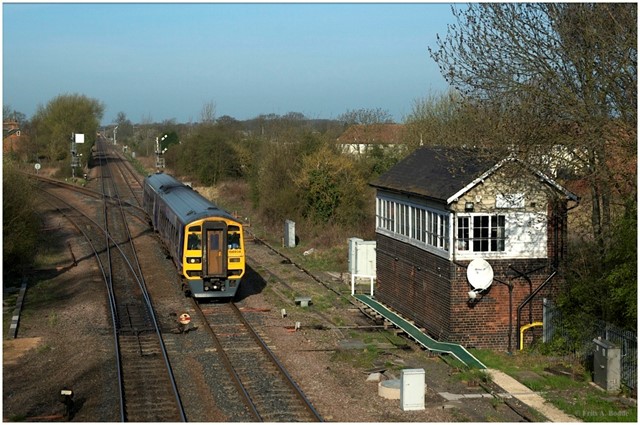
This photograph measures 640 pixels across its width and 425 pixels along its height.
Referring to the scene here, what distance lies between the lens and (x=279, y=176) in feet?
131

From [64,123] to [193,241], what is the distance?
198ft

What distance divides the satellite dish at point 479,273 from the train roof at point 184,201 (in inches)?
299

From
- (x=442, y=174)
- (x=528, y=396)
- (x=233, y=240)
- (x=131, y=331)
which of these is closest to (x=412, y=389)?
(x=528, y=396)

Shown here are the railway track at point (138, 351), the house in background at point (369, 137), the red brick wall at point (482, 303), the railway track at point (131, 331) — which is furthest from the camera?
the house in background at point (369, 137)

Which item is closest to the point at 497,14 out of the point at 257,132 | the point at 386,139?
the point at 386,139

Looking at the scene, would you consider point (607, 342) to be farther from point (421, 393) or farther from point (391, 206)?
point (391, 206)

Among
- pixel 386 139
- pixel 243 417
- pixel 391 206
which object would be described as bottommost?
pixel 243 417

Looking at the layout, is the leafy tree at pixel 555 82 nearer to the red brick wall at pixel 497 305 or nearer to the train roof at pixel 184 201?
the red brick wall at pixel 497 305

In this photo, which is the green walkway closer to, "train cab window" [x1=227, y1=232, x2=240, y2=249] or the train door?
"train cab window" [x1=227, y1=232, x2=240, y2=249]

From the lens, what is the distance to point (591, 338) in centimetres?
1658

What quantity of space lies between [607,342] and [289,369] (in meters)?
5.65

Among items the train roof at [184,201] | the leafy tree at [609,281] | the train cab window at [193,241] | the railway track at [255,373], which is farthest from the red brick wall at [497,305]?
the train cab window at [193,241]

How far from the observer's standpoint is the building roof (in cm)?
1762

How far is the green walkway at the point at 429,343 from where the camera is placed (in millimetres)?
16750
